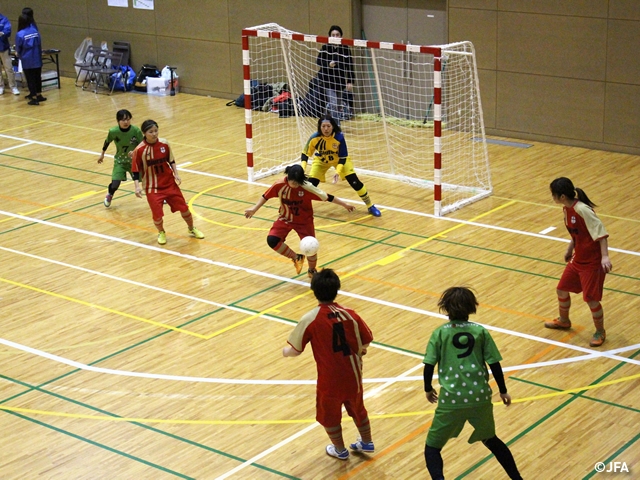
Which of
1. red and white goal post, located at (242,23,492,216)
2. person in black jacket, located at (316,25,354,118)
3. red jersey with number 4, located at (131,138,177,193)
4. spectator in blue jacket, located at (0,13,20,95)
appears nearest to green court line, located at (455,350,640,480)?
red and white goal post, located at (242,23,492,216)

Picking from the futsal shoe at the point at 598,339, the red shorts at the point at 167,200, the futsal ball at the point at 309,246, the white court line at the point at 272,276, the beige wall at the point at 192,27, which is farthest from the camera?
the beige wall at the point at 192,27

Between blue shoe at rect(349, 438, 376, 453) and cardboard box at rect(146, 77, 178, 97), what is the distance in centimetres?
1541

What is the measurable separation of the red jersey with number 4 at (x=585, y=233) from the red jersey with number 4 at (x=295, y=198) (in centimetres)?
300

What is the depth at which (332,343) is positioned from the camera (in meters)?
6.84

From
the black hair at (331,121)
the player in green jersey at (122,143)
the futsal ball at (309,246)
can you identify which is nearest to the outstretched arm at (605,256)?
the futsal ball at (309,246)

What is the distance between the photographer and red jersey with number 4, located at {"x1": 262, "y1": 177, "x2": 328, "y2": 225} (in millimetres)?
10695

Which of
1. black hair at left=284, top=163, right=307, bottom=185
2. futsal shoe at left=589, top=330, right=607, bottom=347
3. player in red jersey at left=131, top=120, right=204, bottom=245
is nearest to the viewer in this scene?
futsal shoe at left=589, top=330, right=607, bottom=347

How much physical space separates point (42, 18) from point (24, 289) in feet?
48.2

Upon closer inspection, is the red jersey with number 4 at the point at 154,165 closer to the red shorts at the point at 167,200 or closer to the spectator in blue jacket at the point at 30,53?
the red shorts at the point at 167,200

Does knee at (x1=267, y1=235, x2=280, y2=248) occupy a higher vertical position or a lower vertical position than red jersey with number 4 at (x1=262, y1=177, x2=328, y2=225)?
lower

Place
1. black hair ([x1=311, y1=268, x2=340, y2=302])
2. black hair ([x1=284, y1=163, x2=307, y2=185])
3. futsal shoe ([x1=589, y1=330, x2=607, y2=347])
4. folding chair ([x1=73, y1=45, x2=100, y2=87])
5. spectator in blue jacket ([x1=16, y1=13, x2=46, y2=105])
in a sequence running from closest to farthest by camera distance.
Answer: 1. black hair ([x1=311, y1=268, x2=340, y2=302])
2. futsal shoe ([x1=589, y1=330, x2=607, y2=347])
3. black hair ([x1=284, y1=163, x2=307, y2=185])
4. spectator in blue jacket ([x1=16, y1=13, x2=46, y2=105])
5. folding chair ([x1=73, y1=45, x2=100, y2=87])

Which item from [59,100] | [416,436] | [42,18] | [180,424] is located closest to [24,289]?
[180,424]

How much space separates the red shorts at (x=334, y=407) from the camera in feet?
22.9

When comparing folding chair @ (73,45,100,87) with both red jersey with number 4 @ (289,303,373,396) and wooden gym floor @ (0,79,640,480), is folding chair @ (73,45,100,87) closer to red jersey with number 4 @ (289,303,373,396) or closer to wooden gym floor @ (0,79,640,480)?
wooden gym floor @ (0,79,640,480)
